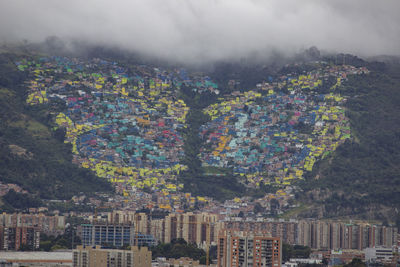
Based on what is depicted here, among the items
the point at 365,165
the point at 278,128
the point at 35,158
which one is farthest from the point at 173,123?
the point at 365,165

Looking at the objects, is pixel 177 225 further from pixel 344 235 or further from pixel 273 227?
pixel 344 235

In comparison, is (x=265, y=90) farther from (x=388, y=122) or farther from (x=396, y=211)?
(x=396, y=211)

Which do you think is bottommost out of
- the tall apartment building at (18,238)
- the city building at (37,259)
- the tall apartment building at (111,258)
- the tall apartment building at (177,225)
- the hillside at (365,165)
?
the city building at (37,259)

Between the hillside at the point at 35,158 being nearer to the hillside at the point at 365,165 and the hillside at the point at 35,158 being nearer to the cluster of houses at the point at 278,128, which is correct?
the cluster of houses at the point at 278,128

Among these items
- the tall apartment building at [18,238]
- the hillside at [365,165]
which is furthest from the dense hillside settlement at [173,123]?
the tall apartment building at [18,238]

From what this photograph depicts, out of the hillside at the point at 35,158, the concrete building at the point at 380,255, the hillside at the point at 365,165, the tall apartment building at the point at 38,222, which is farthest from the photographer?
the hillside at the point at 35,158

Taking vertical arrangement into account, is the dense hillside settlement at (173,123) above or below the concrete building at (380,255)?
above
